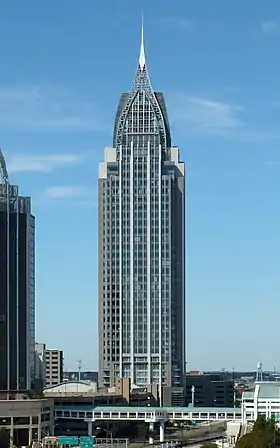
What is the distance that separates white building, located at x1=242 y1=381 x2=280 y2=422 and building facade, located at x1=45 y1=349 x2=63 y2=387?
5102cm

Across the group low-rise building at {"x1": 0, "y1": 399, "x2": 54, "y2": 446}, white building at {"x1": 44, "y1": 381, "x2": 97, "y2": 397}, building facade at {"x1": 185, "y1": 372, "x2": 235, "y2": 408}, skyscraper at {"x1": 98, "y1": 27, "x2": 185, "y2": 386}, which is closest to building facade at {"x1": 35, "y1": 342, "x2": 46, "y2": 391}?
white building at {"x1": 44, "y1": 381, "x2": 97, "y2": 397}

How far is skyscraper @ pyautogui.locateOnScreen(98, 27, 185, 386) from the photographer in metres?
101

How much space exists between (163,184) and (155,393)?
19.2 metres

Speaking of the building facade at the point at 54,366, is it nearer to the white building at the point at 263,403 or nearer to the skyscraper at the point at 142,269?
the skyscraper at the point at 142,269

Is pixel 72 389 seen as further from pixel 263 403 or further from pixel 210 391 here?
pixel 263 403

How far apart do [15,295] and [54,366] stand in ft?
182

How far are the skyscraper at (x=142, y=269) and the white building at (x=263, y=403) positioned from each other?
63.9 feet

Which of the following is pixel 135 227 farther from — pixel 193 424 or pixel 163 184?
pixel 193 424

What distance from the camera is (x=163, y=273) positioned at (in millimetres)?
101375

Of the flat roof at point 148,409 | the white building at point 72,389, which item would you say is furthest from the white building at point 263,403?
the white building at point 72,389

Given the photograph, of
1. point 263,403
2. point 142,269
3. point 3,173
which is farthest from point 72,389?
point 3,173

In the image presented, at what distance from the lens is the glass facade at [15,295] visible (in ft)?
257

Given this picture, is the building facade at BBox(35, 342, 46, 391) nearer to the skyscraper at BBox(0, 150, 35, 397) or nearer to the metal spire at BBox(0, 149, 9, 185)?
the skyscraper at BBox(0, 150, 35, 397)

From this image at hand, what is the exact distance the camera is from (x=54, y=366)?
133 metres
